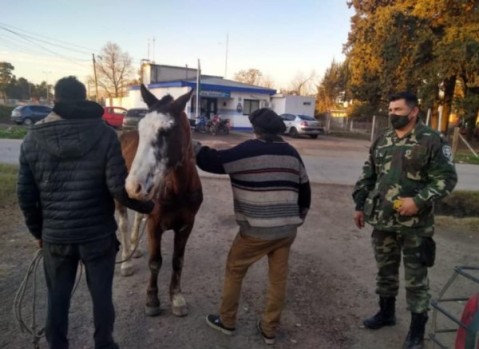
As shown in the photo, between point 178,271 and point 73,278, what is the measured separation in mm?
1346

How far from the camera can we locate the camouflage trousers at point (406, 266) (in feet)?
10.9

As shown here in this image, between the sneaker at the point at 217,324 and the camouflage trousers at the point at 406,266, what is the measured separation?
150 centimetres

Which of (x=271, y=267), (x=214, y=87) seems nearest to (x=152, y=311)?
(x=271, y=267)

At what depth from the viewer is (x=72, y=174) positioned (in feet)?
8.23

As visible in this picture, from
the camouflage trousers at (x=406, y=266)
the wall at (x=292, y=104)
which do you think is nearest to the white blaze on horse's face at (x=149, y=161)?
the camouflage trousers at (x=406, y=266)

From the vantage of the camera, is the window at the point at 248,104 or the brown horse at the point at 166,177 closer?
the brown horse at the point at 166,177

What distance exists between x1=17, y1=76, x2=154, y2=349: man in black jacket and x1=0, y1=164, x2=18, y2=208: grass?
5242 millimetres

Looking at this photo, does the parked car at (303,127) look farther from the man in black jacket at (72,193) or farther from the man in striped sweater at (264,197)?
the man in black jacket at (72,193)

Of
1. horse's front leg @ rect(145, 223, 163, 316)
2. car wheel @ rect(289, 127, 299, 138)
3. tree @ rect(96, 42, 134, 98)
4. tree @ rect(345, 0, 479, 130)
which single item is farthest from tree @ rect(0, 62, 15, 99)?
horse's front leg @ rect(145, 223, 163, 316)

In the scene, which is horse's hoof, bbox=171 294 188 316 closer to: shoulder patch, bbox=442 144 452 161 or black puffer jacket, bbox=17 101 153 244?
black puffer jacket, bbox=17 101 153 244

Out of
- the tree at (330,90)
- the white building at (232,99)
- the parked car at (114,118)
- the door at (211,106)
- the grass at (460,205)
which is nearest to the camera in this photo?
the grass at (460,205)

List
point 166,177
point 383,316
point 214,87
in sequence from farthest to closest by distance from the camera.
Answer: point 214,87
point 383,316
point 166,177

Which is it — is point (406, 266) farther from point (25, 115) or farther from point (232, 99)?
point (232, 99)

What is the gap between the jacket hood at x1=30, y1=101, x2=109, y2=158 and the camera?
8.07 feet
